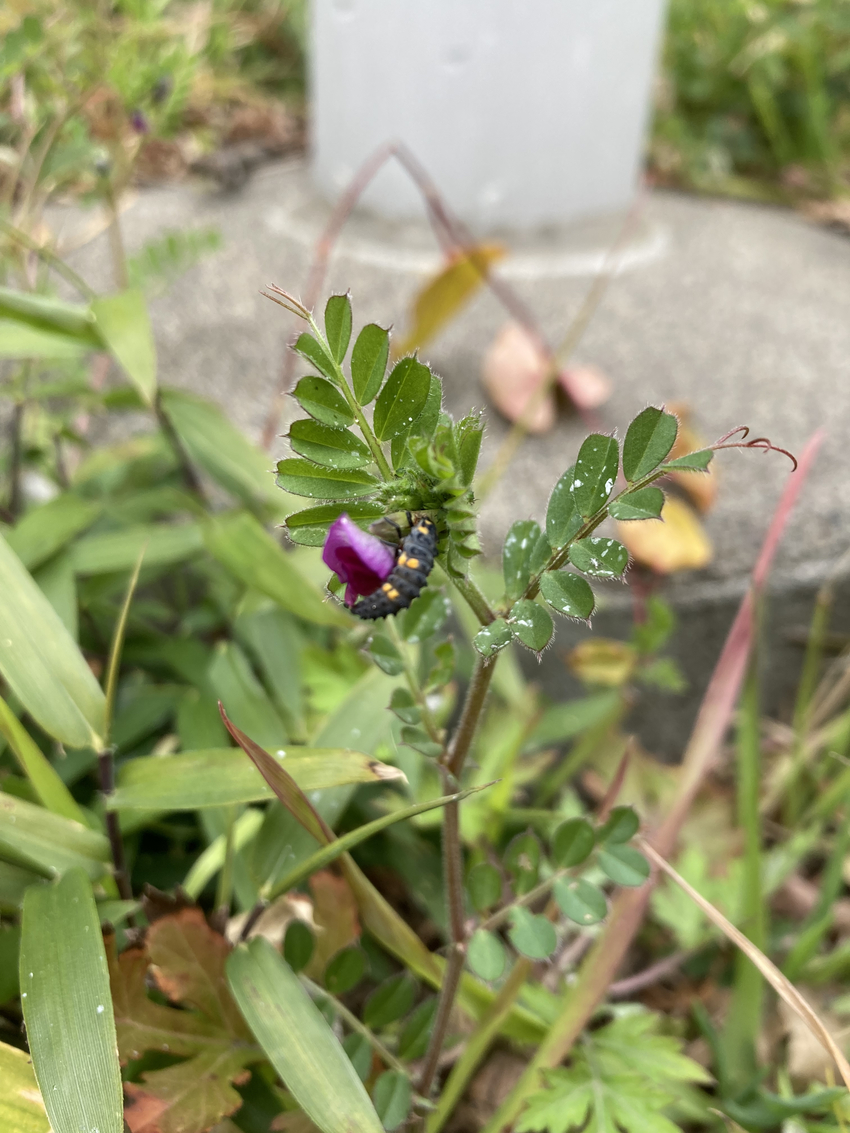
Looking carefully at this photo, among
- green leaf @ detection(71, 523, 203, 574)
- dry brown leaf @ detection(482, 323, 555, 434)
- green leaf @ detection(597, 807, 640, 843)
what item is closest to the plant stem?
green leaf @ detection(597, 807, 640, 843)

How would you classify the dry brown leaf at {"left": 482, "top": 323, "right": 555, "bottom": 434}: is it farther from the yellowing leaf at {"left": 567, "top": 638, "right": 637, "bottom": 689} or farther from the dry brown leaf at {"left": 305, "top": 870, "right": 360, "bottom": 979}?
the dry brown leaf at {"left": 305, "top": 870, "right": 360, "bottom": 979}

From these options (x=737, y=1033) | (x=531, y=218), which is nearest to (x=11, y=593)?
(x=737, y=1033)

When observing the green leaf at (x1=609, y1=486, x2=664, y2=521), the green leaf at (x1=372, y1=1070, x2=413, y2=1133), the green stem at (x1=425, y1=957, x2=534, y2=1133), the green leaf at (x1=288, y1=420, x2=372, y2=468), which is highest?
the green leaf at (x1=288, y1=420, x2=372, y2=468)

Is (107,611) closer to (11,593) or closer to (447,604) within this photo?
(11,593)

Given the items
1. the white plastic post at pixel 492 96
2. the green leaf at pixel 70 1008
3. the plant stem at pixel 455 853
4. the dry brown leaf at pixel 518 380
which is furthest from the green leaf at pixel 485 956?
the white plastic post at pixel 492 96

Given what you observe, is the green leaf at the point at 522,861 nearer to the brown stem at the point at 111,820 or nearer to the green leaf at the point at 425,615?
the green leaf at the point at 425,615

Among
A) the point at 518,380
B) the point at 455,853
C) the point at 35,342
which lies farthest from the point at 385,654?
the point at 518,380
